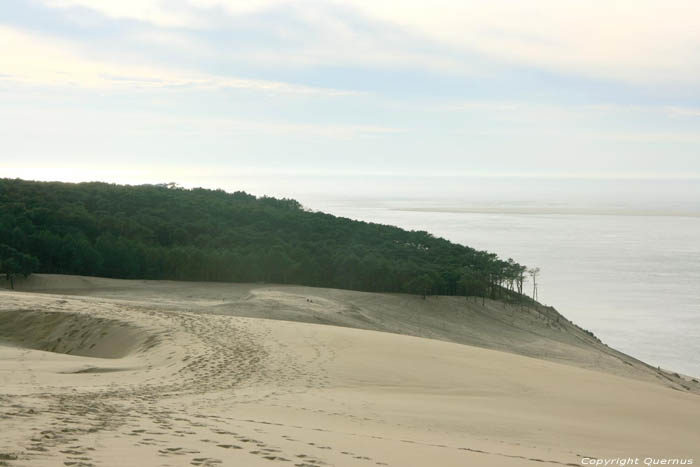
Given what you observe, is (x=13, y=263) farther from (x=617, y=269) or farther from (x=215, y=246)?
(x=617, y=269)

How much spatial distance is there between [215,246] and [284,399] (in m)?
32.8

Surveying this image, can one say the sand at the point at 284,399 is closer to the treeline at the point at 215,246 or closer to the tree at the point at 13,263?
the tree at the point at 13,263

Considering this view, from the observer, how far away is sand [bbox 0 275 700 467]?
6477 mm

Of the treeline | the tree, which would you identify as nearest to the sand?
the tree

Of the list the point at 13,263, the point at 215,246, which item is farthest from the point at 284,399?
the point at 215,246

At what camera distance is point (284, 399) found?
1005 centimetres

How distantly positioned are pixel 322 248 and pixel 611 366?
864 inches

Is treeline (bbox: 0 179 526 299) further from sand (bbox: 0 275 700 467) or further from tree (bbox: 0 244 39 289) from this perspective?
sand (bbox: 0 275 700 467)

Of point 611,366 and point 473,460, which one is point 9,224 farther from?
point 473,460

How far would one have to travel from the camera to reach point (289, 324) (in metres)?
19.2

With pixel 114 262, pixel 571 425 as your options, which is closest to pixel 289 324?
pixel 571 425

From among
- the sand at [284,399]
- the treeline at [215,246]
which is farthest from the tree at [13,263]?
the sand at [284,399]

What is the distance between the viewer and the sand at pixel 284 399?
6.48m

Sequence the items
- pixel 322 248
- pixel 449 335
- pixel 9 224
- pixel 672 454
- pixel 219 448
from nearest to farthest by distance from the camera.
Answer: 1. pixel 219 448
2. pixel 672 454
3. pixel 449 335
4. pixel 9 224
5. pixel 322 248
